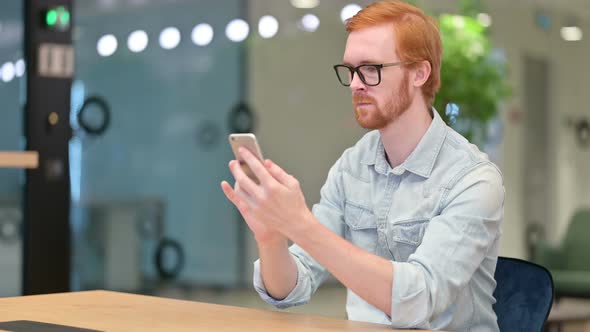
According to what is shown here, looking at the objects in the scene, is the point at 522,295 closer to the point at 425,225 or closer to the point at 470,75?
the point at 425,225

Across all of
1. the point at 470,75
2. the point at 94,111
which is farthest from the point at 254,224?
the point at 470,75

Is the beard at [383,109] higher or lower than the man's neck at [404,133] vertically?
higher

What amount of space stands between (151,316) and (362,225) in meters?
0.51

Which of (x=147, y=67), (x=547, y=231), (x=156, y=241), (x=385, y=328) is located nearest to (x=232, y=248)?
(x=156, y=241)

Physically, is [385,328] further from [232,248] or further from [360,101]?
[232,248]

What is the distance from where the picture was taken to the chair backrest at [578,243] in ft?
22.9

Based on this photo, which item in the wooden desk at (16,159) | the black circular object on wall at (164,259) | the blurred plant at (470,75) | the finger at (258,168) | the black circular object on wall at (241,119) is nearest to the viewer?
the finger at (258,168)

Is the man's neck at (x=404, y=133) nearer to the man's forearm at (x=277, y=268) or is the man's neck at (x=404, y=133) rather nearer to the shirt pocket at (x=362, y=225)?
the shirt pocket at (x=362, y=225)

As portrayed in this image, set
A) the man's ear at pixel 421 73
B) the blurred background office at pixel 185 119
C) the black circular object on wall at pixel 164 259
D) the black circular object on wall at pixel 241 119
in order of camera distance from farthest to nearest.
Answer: the black circular object on wall at pixel 241 119 → the black circular object on wall at pixel 164 259 → the blurred background office at pixel 185 119 → the man's ear at pixel 421 73

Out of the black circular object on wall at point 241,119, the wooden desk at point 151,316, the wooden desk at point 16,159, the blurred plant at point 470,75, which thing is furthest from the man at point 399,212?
the blurred plant at point 470,75

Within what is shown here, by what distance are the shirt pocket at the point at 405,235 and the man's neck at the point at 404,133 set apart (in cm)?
14

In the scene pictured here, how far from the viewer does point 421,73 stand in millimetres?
2168

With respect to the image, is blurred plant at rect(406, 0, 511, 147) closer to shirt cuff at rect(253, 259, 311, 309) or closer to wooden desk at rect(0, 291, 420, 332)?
shirt cuff at rect(253, 259, 311, 309)

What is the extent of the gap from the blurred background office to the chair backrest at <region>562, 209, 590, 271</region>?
8.5 inches
